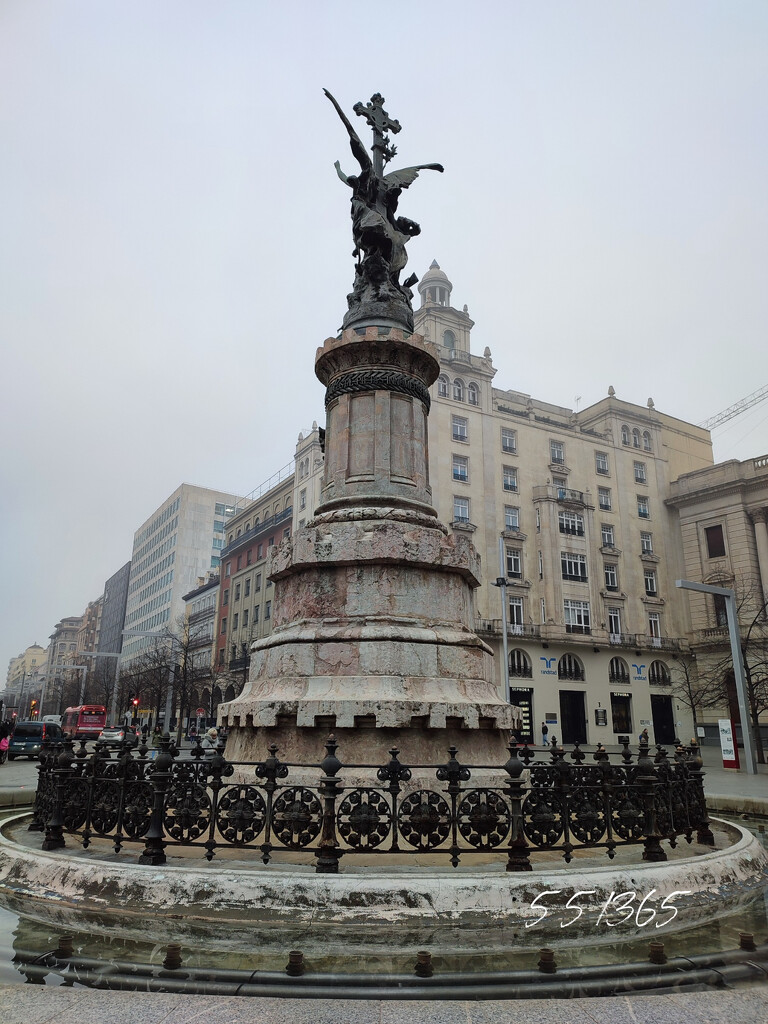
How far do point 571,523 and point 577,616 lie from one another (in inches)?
243

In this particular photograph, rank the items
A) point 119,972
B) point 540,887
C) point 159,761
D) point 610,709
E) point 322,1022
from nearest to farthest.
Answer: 1. point 322,1022
2. point 119,972
3. point 540,887
4. point 159,761
5. point 610,709

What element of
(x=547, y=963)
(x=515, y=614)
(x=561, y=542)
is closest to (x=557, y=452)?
(x=561, y=542)

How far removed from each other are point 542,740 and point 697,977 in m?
38.3

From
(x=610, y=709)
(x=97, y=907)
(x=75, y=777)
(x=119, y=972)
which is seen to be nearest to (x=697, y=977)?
(x=119, y=972)

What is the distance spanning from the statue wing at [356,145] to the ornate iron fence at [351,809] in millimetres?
10538

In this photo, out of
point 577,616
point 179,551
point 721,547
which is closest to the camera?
point 577,616

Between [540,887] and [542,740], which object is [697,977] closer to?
[540,887]

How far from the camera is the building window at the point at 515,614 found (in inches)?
1642

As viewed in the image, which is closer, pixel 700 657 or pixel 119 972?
pixel 119 972

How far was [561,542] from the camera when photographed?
45375 mm

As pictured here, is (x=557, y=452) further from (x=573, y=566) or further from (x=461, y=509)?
(x=461, y=509)

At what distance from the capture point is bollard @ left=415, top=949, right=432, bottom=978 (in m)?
4.25

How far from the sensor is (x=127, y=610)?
369 feet

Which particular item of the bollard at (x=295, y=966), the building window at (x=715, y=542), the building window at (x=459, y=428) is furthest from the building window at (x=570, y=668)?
the bollard at (x=295, y=966)
